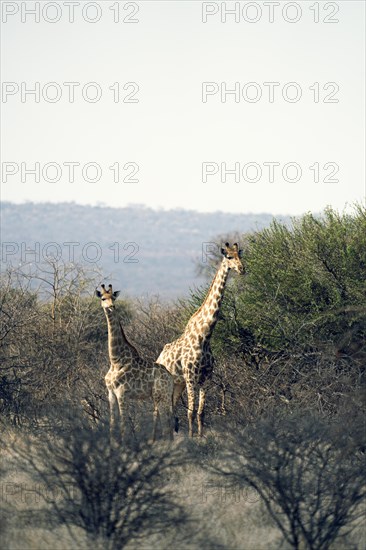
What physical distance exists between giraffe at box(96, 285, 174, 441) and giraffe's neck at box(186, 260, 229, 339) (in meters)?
1.01

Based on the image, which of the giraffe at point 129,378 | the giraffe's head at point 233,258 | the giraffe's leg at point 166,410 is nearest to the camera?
the giraffe at point 129,378

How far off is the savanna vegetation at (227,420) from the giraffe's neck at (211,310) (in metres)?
1.41

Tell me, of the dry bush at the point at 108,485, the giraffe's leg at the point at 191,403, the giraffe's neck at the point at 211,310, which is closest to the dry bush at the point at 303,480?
the dry bush at the point at 108,485

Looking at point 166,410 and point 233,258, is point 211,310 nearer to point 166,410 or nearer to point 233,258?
point 233,258

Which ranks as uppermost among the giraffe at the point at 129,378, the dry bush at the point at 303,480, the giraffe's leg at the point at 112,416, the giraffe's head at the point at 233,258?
the giraffe's head at the point at 233,258

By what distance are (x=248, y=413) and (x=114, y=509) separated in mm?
5271

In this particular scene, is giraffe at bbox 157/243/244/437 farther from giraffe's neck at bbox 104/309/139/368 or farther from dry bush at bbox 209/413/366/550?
dry bush at bbox 209/413/366/550

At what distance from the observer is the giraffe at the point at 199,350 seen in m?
15.6

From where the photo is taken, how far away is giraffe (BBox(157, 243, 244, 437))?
1559 cm

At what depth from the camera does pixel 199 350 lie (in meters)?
15.6

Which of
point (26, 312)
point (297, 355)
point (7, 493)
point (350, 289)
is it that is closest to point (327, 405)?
point (297, 355)

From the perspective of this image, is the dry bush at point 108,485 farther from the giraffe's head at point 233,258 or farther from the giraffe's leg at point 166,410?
the giraffe's head at point 233,258

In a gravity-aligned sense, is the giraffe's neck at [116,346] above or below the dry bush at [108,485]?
above

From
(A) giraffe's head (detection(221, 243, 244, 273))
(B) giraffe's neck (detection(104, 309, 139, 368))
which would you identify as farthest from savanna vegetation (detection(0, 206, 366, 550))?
(A) giraffe's head (detection(221, 243, 244, 273))
